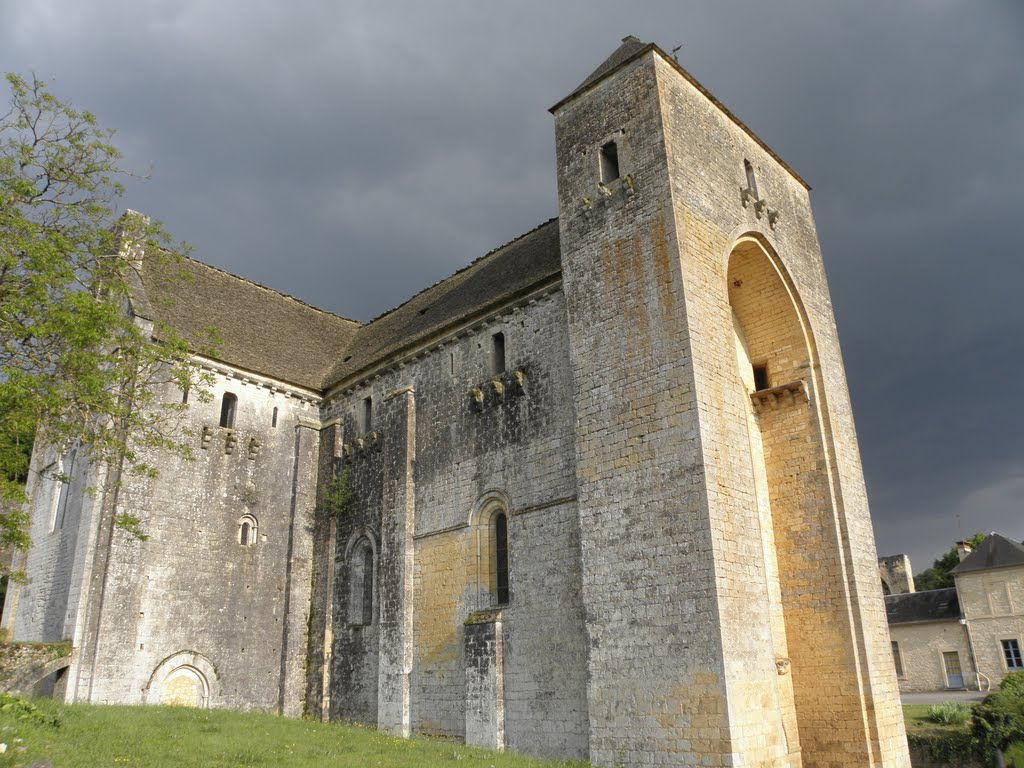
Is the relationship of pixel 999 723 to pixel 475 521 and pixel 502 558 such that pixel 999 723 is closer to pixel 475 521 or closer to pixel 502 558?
pixel 502 558

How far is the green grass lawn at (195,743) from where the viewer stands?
10297 mm

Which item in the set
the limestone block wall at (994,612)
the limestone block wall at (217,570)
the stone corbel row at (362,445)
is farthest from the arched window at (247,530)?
the limestone block wall at (994,612)

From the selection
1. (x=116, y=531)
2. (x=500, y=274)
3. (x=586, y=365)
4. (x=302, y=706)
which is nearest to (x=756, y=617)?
(x=586, y=365)

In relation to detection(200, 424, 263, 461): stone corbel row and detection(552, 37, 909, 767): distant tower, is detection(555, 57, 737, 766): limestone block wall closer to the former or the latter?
detection(552, 37, 909, 767): distant tower

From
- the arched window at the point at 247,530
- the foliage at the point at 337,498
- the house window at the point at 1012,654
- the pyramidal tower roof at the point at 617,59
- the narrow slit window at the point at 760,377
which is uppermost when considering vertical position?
the pyramidal tower roof at the point at 617,59

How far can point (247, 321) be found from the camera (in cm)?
2392

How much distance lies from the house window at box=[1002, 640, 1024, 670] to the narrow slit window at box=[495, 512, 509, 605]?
96.8ft

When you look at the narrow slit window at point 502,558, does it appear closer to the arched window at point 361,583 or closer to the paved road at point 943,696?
the arched window at point 361,583

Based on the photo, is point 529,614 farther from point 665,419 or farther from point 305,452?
point 305,452

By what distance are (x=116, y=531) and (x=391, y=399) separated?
7182mm

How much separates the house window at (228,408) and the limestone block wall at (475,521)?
3.24 meters

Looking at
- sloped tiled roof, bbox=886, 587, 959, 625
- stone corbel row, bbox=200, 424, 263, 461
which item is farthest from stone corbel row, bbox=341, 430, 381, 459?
sloped tiled roof, bbox=886, 587, 959, 625

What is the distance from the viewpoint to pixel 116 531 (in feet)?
59.6

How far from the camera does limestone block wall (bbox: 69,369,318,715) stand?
17.8 meters
